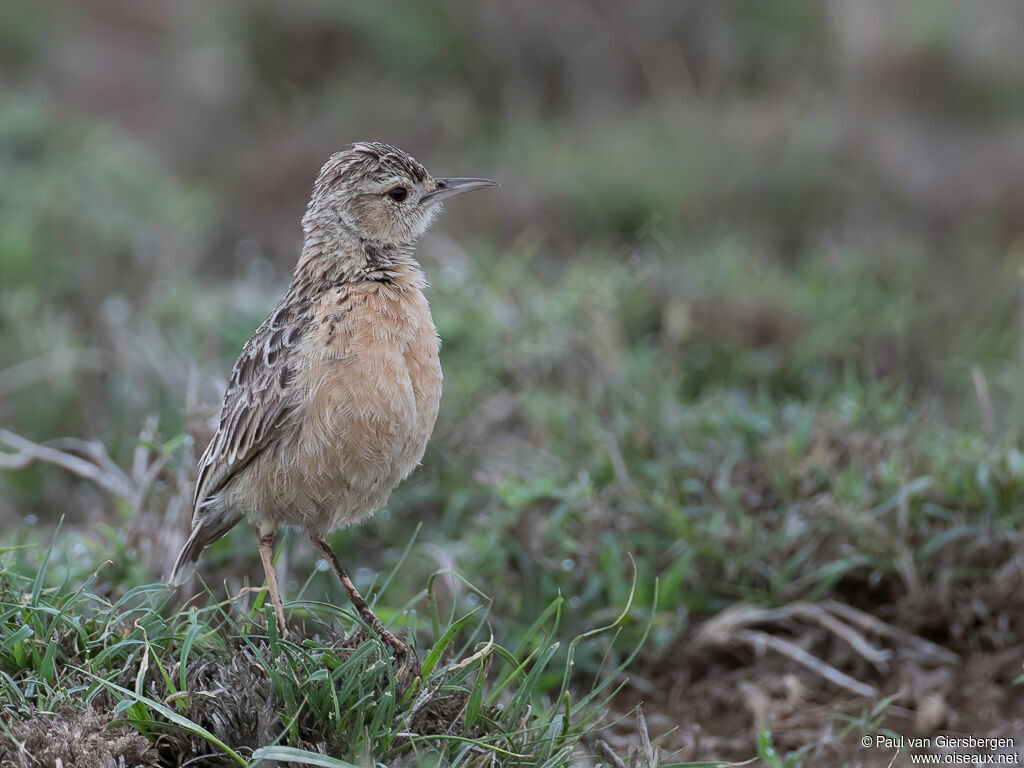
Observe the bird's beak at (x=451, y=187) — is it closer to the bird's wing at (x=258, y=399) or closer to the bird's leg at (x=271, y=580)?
the bird's wing at (x=258, y=399)

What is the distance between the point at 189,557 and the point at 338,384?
98cm

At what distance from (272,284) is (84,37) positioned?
23.8ft

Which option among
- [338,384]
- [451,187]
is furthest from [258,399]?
[451,187]

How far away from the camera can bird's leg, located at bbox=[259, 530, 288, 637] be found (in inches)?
147

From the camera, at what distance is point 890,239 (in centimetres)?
829

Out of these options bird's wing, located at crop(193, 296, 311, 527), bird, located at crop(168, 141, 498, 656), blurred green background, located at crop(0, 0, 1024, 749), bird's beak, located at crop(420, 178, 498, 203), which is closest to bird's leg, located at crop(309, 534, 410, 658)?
bird, located at crop(168, 141, 498, 656)

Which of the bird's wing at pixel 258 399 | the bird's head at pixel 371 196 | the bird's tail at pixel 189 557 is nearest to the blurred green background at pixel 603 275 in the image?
the bird's tail at pixel 189 557

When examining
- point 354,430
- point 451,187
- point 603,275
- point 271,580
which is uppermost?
point 451,187

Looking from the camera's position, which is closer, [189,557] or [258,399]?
[258,399]

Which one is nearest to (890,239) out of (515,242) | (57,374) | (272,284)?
(515,242)

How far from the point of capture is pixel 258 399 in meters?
3.95

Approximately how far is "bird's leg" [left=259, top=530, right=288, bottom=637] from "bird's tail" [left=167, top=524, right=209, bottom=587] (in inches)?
11.6

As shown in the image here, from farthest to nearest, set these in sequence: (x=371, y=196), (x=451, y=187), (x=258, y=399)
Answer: (x=451, y=187) → (x=371, y=196) → (x=258, y=399)

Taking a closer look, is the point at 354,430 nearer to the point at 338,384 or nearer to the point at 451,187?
the point at 338,384
